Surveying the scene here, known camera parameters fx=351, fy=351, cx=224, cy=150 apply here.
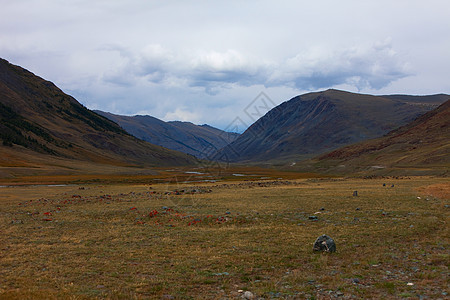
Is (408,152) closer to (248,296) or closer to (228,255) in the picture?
(228,255)

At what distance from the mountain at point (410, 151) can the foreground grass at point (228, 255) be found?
9443 cm

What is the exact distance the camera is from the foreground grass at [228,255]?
1158cm

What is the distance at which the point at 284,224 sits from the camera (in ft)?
77.2

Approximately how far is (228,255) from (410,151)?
138344 mm

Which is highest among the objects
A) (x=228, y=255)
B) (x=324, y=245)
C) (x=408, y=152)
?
(x=408, y=152)

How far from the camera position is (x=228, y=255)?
16.1 meters

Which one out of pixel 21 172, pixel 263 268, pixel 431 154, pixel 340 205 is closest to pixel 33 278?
pixel 263 268

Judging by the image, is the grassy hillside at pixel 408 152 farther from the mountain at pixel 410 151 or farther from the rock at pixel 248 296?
the rock at pixel 248 296

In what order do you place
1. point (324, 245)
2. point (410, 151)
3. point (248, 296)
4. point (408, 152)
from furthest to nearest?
point (410, 151), point (408, 152), point (324, 245), point (248, 296)

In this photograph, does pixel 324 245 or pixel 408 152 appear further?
pixel 408 152

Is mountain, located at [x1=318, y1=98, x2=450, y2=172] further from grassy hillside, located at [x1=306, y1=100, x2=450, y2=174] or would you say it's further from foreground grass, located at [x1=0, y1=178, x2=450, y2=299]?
foreground grass, located at [x1=0, y1=178, x2=450, y2=299]

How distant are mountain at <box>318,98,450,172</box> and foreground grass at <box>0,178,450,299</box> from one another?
94.4 meters

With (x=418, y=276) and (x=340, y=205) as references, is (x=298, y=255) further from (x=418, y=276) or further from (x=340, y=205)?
(x=340, y=205)

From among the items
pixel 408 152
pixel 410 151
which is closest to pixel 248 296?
pixel 408 152
